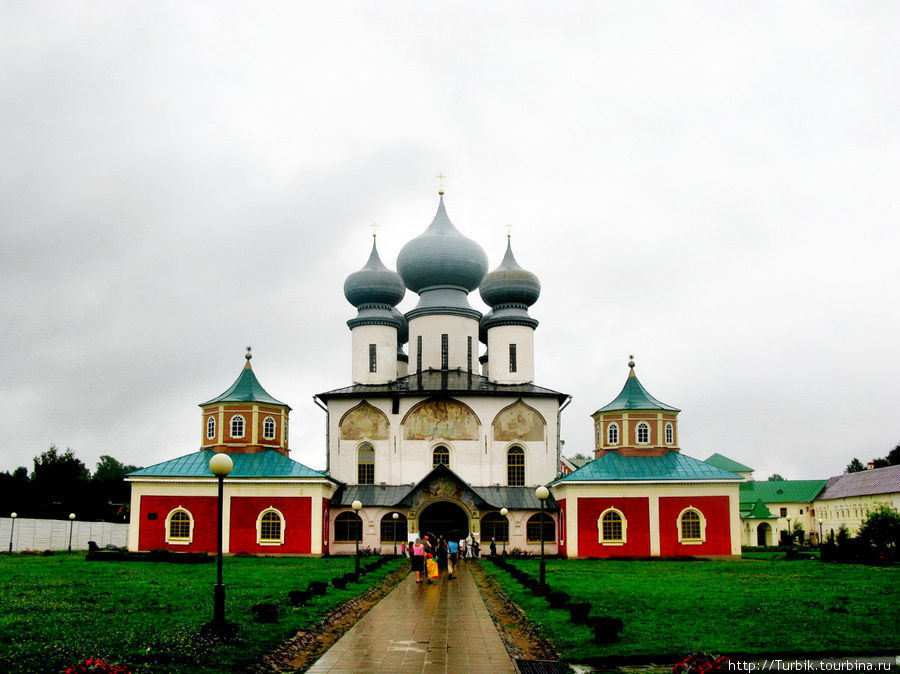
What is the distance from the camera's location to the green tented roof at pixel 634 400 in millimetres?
39625

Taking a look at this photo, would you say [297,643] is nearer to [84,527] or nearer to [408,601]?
[408,601]

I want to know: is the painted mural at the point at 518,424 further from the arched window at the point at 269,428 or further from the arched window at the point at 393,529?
the arched window at the point at 269,428

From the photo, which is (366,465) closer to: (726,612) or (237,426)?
(237,426)

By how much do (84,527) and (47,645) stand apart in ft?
123

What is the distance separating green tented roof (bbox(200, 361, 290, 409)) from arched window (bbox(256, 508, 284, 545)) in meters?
5.36

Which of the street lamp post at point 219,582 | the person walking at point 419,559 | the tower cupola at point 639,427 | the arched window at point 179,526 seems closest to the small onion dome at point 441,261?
the tower cupola at point 639,427

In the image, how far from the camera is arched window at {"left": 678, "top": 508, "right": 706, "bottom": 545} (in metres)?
36.8

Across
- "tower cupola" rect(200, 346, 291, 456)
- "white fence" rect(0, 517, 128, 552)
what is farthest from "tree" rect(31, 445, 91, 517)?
"tower cupola" rect(200, 346, 291, 456)

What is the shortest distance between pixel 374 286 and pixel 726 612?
1236 inches

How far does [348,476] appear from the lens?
135 feet

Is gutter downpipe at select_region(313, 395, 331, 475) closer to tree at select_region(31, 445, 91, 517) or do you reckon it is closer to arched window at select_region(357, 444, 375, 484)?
arched window at select_region(357, 444, 375, 484)

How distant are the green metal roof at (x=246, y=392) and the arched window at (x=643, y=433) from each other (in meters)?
16.1

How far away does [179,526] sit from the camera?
3731 cm

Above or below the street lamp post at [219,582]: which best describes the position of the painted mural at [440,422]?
above
